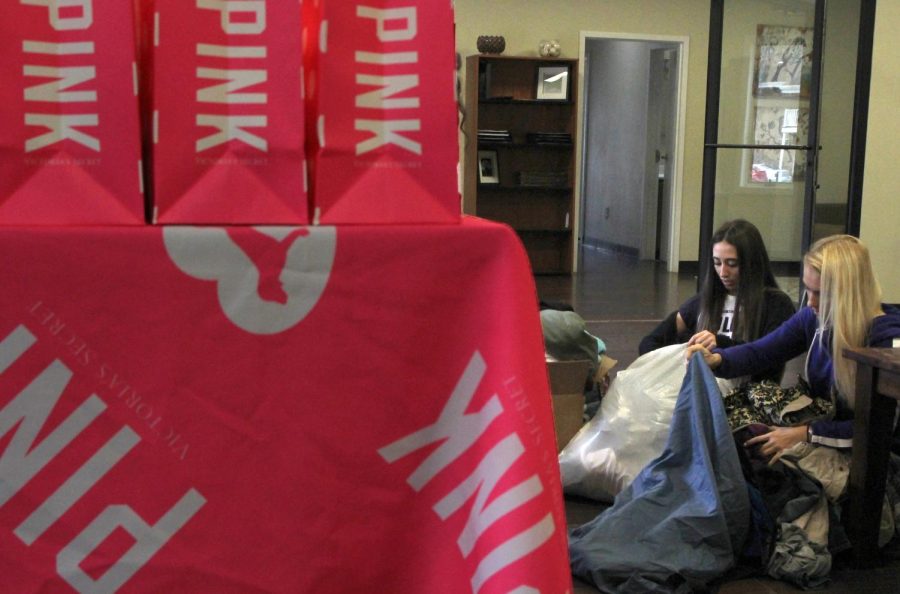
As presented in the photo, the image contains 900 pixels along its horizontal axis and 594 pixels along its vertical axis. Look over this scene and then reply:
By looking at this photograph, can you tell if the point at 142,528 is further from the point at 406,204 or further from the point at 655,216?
the point at 655,216

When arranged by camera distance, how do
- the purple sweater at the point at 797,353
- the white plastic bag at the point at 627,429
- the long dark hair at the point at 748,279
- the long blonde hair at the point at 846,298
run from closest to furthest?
the long blonde hair at the point at 846,298
the purple sweater at the point at 797,353
the white plastic bag at the point at 627,429
the long dark hair at the point at 748,279

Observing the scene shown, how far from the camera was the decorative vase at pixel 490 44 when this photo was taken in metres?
8.27

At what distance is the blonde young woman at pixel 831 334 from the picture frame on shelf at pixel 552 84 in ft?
19.7

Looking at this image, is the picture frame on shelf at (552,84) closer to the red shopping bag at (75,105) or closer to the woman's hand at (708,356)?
the woman's hand at (708,356)

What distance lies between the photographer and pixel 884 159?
6.66 meters

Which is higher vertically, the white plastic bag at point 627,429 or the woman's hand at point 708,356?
the woman's hand at point 708,356

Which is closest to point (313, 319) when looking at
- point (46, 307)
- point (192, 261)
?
point (192, 261)

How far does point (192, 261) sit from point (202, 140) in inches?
4.3

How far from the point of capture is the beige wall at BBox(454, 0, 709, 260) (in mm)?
8500

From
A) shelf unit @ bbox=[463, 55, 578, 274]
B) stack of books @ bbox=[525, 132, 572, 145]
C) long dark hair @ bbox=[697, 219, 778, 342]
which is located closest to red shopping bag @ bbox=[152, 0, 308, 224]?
long dark hair @ bbox=[697, 219, 778, 342]

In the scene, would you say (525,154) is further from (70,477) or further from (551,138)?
(70,477)

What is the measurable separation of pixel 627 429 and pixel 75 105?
7.67ft

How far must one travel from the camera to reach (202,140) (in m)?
0.90

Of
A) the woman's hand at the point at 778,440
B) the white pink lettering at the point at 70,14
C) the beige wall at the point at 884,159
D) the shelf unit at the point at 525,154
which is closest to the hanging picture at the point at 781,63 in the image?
the beige wall at the point at 884,159
